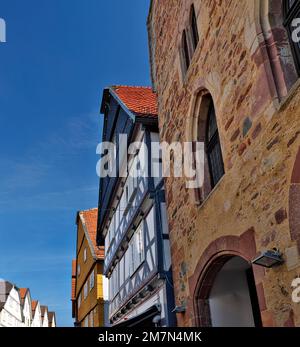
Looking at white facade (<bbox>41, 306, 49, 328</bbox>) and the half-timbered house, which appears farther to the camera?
white facade (<bbox>41, 306, 49, 328</bbox>)

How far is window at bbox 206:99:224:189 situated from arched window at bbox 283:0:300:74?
217 cm

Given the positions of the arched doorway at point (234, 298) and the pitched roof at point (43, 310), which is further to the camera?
the pitched roof at point (43, 310)

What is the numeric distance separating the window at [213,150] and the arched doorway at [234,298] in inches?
54.0

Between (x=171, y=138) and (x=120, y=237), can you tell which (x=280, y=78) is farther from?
(x=120, y=237)

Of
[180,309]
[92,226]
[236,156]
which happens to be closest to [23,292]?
[92,226]

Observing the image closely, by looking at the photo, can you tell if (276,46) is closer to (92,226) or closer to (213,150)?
(213,150)

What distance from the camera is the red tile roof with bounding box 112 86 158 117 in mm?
11720

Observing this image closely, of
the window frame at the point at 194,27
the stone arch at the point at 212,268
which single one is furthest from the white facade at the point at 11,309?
the window frame at the point at 194,27

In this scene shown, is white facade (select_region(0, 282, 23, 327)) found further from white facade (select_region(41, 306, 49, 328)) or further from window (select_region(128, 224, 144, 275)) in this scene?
window (select_region(128, 224, 144, 275))

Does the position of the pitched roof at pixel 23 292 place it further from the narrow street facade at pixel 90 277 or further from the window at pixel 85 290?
the window at pixel 85 290

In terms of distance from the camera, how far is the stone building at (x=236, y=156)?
14.4 feet

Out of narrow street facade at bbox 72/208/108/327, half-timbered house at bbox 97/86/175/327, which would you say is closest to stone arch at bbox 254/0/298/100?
half-timbered house at bbox 97/86/175/327
